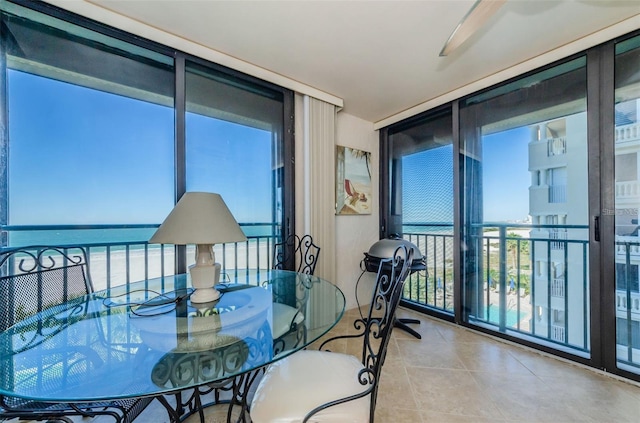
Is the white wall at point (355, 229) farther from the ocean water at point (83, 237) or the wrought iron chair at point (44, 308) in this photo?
the wrought iron chair at point (44, 308)

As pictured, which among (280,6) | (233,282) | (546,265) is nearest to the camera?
(280,6)

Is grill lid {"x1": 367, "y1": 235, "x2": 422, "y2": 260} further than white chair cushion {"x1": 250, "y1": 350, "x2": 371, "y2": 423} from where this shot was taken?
Yes

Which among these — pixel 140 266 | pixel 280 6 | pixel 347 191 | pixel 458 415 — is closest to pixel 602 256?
pixel 458 415

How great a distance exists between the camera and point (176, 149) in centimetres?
196

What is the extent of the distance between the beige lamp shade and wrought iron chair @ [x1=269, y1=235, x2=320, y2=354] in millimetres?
449

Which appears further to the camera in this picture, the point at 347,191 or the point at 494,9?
the point at 347,191

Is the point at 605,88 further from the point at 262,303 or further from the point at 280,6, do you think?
the point at 262,303

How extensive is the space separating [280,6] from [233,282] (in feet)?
6.12

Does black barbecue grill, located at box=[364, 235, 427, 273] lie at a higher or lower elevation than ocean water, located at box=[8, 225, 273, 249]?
lower

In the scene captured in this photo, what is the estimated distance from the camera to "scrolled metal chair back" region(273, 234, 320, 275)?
2.51 m

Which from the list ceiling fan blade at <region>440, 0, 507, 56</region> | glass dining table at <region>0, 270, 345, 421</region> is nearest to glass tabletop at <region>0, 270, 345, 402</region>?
glass dining table at <region>0, 270, 345, 421</region>

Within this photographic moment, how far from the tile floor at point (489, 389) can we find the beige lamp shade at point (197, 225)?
3.64 ft

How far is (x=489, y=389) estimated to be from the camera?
5.48 ft

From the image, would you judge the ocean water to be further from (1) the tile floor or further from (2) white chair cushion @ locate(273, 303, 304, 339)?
(2) white chair cushion @ locate(273, 303, 304, 339)
